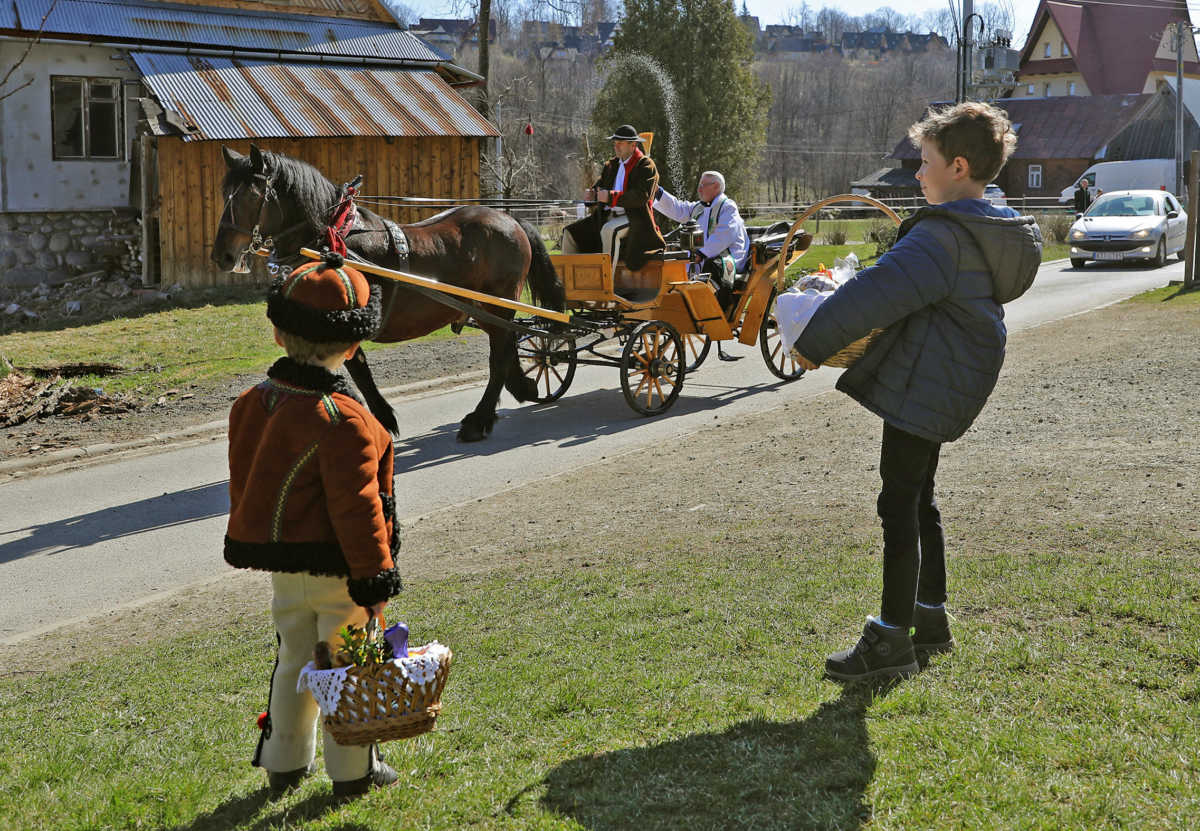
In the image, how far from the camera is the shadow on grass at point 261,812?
3625mm

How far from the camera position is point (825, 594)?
5438 mm

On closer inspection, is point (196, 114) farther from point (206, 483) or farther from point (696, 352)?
point (206, 483)

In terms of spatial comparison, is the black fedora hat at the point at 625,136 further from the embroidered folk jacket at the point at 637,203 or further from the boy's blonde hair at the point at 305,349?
the boy's blonde hair at the point at 305,349

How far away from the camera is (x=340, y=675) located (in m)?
3.43

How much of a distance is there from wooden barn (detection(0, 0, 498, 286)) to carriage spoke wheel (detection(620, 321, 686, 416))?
442 inches

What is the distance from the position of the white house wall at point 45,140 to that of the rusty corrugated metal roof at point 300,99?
833 mm

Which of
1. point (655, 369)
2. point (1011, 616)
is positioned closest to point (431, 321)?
point (655, 369)

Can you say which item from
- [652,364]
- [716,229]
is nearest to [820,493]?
[652,364]

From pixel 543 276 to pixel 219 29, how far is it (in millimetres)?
14221

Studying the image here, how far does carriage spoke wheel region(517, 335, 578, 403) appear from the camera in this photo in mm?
11422

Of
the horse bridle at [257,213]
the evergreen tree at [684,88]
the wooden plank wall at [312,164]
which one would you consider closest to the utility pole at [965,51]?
the evergreen tree at [684,88]

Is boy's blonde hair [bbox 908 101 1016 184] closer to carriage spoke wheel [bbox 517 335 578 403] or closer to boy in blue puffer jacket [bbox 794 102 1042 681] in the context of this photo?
boy in blue puffer jacket [bbox 794 102 1042 681]

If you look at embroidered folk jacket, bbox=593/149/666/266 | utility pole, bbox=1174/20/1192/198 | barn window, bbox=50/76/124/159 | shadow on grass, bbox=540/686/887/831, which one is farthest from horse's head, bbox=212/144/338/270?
utility pole, bbox=1174/20/1192/198

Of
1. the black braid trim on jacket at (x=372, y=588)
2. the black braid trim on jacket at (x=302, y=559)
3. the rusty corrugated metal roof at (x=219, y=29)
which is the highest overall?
the rusty corrugated metal roof at (x=219, y=29)
